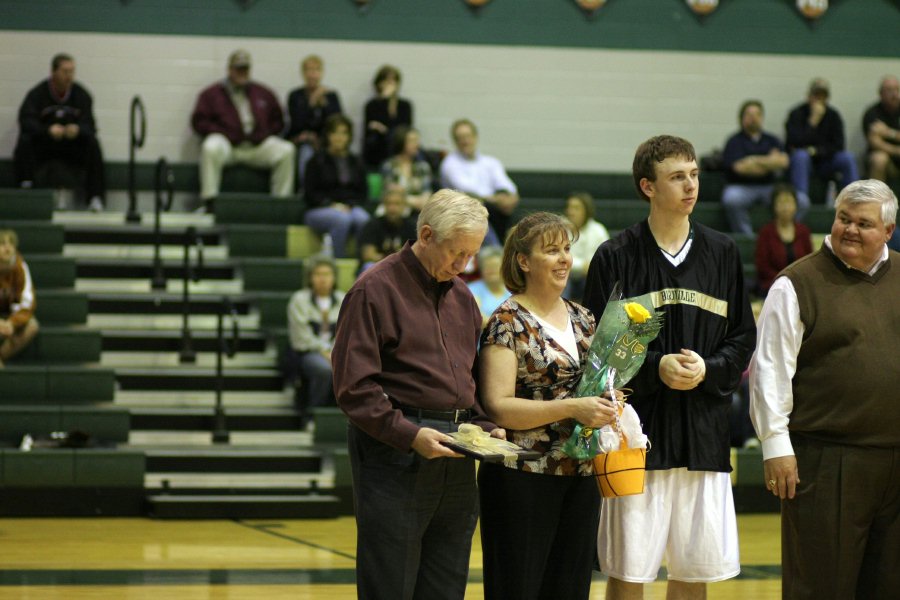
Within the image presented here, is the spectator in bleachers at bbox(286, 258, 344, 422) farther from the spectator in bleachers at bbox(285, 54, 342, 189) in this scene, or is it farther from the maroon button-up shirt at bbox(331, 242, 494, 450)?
the maroon button-up shirt at bbox(331, 242, 494, 450)

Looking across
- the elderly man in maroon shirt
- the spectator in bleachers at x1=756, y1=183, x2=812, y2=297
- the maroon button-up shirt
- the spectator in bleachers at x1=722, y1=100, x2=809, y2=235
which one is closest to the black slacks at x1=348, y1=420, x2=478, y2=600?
Result: the elderly man in maroon shirt

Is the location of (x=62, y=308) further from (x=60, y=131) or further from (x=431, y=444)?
(x=431, y=444)

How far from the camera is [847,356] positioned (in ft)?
13.2

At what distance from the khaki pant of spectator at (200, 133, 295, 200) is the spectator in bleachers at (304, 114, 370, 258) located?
1.93 ft

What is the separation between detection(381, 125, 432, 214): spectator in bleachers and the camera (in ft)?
34.2

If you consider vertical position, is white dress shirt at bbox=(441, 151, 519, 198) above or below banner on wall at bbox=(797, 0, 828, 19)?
below

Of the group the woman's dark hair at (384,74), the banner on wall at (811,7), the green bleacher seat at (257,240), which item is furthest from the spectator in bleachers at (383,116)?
the banner on wall at (811,7)

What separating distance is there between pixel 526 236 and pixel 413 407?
25.2 inches

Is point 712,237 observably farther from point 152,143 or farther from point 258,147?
point 152,143

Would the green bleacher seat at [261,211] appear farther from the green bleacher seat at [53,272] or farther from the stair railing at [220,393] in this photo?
the stair railing at [220,393]

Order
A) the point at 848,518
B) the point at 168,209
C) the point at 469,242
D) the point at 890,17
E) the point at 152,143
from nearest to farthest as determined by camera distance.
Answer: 1. the point at 469,242
2. the point at 848,518
3. the point at 168,209
4. the point at 152,143
5. the point at 890,17

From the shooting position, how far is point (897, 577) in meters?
4.00

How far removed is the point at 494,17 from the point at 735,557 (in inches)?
349

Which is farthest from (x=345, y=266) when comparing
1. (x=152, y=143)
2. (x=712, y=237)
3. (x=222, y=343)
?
(x=712, y=237)
